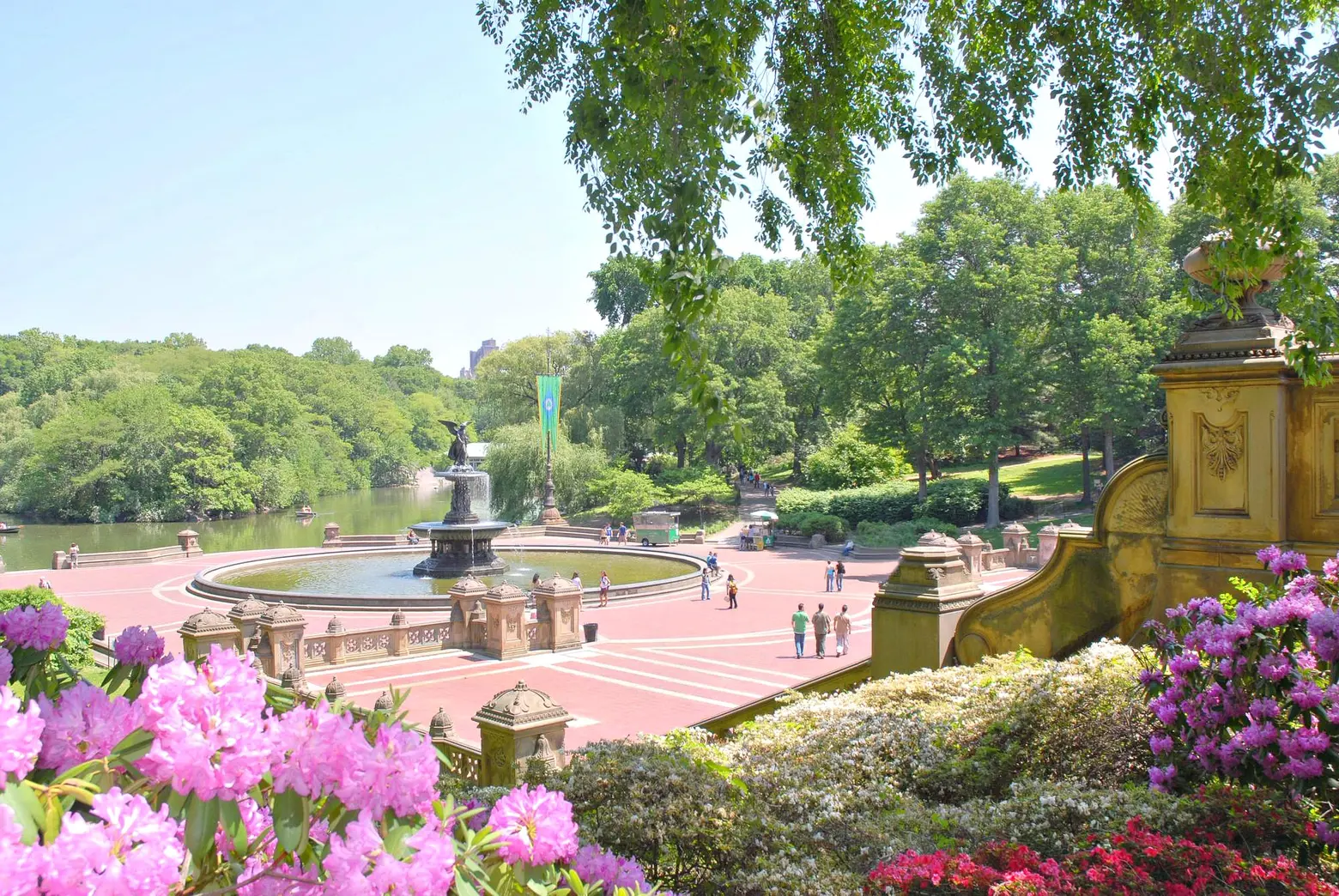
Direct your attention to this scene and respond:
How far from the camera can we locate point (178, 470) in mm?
63281

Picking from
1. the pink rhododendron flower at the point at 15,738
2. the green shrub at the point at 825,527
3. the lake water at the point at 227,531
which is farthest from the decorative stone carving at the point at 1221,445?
the lake water at the point at 227,531

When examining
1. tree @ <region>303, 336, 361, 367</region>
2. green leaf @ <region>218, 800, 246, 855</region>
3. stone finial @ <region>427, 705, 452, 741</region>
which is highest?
tree @ <region>303, 336, 361, 367</region>

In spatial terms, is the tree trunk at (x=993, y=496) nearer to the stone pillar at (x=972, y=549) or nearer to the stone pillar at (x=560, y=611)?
the stone pillar at (x=972, y=549)

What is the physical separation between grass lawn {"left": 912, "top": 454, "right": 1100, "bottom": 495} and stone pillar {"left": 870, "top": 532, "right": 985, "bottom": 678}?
3956 cm

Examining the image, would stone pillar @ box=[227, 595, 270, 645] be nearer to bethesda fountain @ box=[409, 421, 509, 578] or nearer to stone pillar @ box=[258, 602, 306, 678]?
stone pillar @ box=[258, 602, 306, 678]

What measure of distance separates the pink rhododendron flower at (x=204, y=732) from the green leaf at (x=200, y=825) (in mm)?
23

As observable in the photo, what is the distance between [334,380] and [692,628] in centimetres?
7771

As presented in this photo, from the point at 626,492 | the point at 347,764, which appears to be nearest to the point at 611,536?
the point at 626,492

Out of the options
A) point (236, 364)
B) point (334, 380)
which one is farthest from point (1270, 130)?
point (334, 380)

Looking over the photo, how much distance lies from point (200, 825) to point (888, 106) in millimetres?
7894

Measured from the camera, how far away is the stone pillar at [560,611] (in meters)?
20.7

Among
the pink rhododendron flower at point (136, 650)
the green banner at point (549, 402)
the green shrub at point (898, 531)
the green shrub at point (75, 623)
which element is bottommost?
the green shrub at point (898, 531)

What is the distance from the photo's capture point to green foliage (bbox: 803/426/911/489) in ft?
155

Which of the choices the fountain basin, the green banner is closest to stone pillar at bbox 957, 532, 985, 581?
the fountain basin
